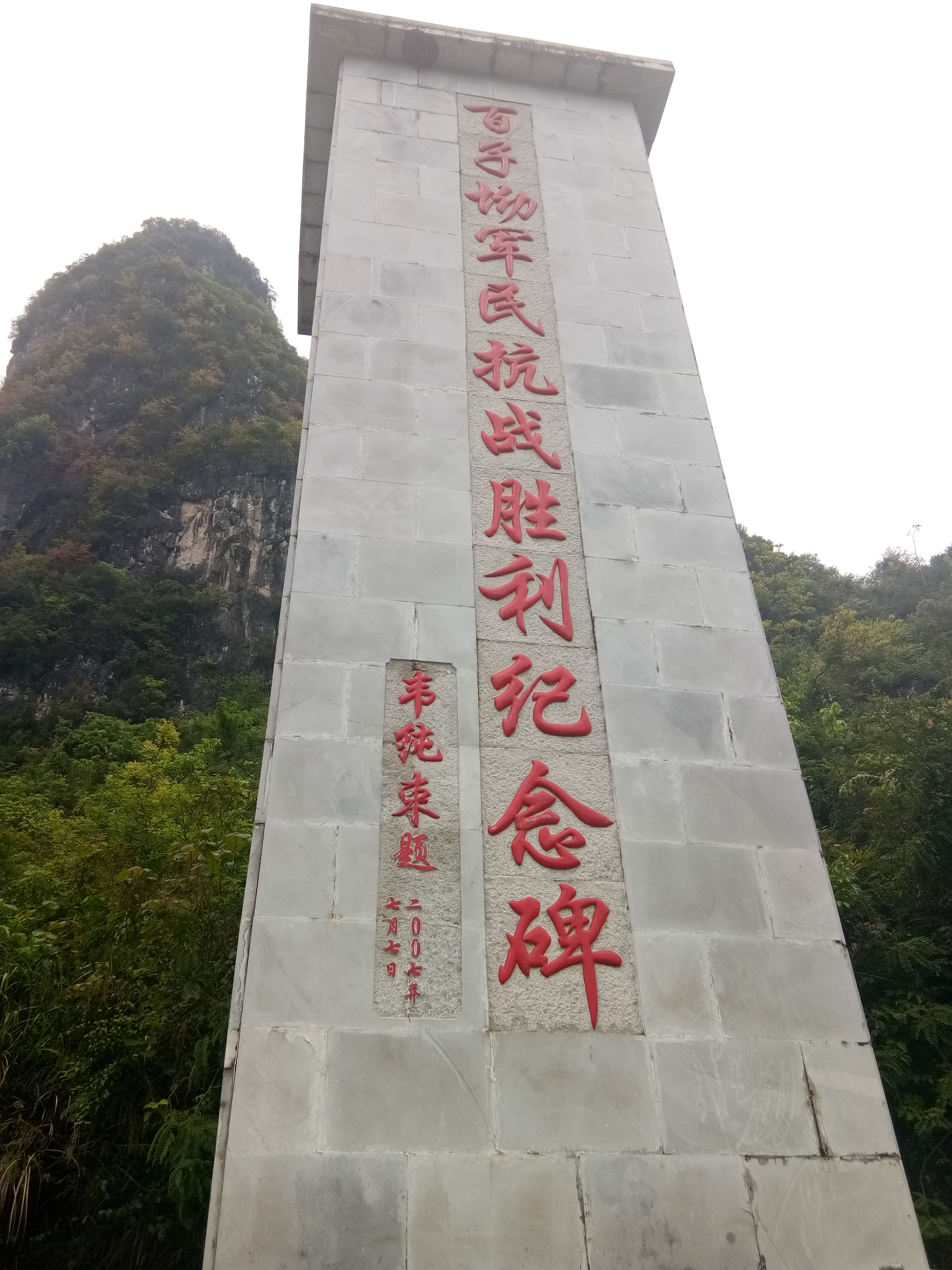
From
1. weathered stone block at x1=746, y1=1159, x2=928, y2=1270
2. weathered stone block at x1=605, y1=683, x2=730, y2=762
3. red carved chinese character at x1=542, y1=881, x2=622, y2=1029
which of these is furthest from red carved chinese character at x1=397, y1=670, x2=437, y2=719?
weathered stone block at x1=746, y1=1159, x2=928, y2=1270

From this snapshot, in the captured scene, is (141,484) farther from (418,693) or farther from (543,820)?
(543,820)

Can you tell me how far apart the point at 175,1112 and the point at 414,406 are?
371 cm

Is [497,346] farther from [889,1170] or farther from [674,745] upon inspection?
[889,1170]

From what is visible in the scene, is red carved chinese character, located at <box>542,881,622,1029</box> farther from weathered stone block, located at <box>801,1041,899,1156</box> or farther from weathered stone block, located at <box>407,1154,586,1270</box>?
weathered stone block, located at <box>801,1041,899,1156</box>

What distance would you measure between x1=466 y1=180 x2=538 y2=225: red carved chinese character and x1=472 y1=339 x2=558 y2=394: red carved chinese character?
105cm

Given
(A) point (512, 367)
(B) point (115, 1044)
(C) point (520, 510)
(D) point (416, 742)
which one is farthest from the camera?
(B) point (115, 1044)

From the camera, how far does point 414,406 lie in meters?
4.52

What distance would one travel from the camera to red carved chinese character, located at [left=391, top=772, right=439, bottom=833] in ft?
11.2

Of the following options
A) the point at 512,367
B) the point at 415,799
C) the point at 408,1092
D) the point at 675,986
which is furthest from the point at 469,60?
the point at 408,1092

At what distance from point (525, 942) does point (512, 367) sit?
2942 millimetres

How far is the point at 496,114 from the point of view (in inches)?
236

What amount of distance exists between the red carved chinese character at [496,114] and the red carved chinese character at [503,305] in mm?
1527

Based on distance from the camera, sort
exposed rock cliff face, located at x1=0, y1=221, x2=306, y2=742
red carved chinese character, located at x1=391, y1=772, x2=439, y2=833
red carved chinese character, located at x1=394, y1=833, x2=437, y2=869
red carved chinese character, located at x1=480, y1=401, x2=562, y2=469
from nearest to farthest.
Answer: red carved chinese character, located at x1=394, y1=833, x2=437, y2=869
red carved chinese character, located at x1=391, y1=772, x2=439, y2=833
red carved chinese character, located at x1=480, y1=401, x2=562, y2=469
exposed rock cliff face, located at x1=0, y1=221, x2=306, y2=742

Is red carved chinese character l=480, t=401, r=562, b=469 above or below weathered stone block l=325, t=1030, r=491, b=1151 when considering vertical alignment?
above
